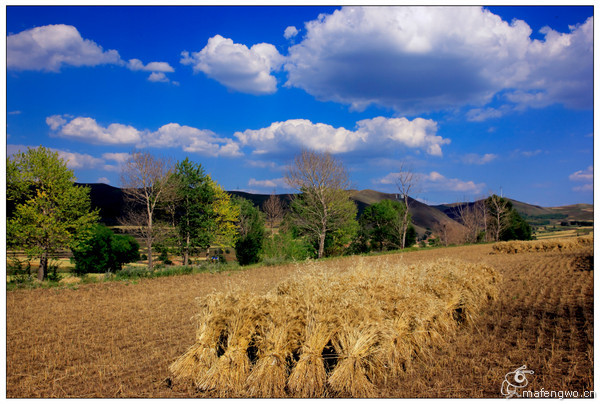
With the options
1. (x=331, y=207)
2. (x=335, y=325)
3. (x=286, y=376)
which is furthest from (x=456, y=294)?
(x=331, y=207)

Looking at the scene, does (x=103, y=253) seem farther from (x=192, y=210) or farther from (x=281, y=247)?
(x=281, y=247)

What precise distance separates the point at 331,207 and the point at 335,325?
3064 cm

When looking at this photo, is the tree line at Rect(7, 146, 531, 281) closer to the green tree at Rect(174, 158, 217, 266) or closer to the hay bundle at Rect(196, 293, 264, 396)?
the green tree at Rect(174, 158, 217, 266)

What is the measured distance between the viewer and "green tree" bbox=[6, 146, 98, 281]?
87.4 feet

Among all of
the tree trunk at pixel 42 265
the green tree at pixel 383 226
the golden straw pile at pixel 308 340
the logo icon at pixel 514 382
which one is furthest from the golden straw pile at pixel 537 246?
the tree trunk at pixel 42 265

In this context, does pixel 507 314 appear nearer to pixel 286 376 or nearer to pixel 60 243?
pixel 286 376

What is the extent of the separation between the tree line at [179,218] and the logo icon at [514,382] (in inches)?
809

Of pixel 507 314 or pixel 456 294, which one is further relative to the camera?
pixel 507 314

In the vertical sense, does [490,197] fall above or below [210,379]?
above

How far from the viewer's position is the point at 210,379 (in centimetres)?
575

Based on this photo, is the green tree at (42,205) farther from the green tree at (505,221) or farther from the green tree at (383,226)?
the green tree at (505,221)

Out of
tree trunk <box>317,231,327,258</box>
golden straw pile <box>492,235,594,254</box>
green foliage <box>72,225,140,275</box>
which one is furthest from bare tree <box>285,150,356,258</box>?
green foliage <box>72,225,140,275</box>

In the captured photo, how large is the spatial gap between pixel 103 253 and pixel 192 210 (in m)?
24.8

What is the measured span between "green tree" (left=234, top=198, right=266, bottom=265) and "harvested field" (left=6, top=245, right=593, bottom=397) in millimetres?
30687
